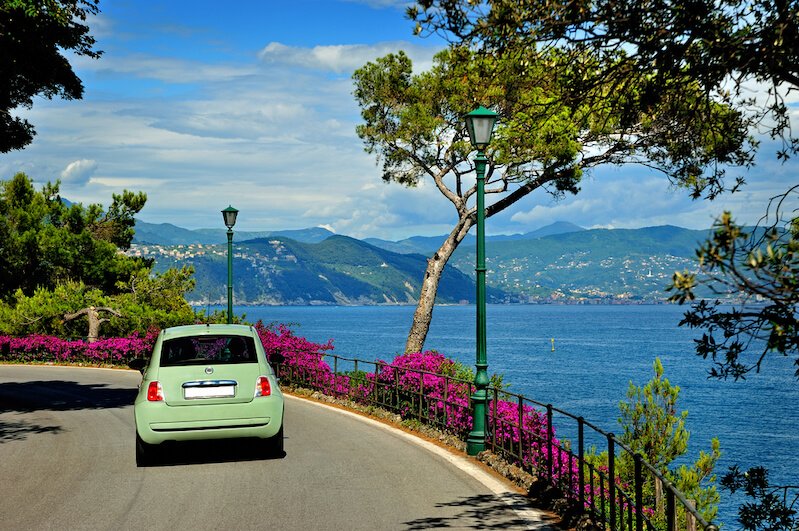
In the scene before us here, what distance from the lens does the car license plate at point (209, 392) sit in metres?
10.2

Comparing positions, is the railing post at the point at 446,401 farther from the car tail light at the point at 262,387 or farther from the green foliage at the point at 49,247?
the green foliage at the point at 49,247

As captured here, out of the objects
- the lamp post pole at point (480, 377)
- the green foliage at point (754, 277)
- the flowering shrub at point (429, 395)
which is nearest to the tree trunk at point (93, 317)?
the flowering shrub at point (429, 395)

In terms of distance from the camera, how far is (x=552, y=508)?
8336 millimetres

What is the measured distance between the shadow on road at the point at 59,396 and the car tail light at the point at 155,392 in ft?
27.1

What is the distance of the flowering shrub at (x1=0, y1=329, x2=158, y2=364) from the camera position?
105ft

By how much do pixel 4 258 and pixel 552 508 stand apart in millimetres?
39782

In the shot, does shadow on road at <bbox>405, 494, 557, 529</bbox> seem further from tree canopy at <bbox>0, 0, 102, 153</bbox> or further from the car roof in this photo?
tree canopy at <bbox>0, 0, 102, 153</bbox>

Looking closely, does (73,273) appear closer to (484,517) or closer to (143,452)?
(143,452)

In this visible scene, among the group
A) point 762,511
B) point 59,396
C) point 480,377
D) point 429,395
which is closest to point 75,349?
point 59,396

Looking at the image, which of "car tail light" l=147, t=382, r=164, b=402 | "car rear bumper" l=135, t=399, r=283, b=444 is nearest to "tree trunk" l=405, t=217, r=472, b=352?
"car rear bumper" l=135, t=399, r=283, b=444

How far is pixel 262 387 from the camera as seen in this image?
10.5m

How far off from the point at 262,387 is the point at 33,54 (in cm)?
971

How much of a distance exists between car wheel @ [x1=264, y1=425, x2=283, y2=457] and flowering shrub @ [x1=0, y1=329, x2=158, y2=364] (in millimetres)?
21382

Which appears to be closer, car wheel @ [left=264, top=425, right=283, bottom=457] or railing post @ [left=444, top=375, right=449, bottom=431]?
car wheel @ [left=264, top=425, right=283, bottom=457]
